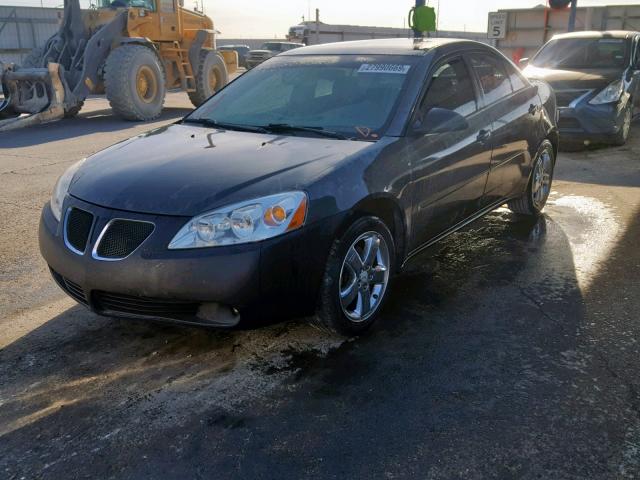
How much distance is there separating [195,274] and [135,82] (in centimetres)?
1034

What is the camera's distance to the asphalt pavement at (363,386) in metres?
2.49

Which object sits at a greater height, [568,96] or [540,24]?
[540,24]

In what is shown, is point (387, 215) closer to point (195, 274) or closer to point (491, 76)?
point (195, 274)

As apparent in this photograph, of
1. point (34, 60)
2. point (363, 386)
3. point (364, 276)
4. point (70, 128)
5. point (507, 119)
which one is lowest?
point (363, 386)

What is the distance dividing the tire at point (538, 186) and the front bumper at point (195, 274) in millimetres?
2949

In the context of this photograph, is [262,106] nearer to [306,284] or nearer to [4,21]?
[306,284]

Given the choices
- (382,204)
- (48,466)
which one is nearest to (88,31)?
(382,204)

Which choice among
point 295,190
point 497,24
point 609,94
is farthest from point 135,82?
point 295,190

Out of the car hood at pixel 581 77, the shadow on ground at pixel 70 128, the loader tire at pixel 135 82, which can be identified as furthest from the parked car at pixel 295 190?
the loader tire at pixel 135 82

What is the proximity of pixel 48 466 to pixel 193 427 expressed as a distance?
1.88 ft

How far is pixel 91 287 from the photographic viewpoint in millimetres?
3059

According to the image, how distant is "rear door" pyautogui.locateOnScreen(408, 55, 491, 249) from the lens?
381 cm

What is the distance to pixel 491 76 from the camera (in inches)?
191

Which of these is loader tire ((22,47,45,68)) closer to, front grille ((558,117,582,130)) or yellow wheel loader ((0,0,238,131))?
yellow wheel loader ((0,0,238,131))
